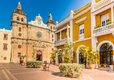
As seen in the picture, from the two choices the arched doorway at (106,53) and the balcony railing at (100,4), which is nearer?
the arched doorway at (106,53)

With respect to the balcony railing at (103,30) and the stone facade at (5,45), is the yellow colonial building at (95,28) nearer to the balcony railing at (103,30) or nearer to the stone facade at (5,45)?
→ the balcony railing at (103,30)

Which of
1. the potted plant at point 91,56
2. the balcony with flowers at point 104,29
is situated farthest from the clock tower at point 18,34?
the balcony with flowers at point 104,29

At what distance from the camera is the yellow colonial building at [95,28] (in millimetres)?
15478

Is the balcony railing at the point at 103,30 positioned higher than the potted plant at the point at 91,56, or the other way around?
the balcony railing at the point at 103,30

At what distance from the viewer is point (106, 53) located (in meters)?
16.1

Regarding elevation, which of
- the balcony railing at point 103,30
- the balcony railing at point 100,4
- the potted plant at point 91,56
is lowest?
the potted plant at point 91,56

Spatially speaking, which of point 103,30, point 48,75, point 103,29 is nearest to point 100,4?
point 103,29

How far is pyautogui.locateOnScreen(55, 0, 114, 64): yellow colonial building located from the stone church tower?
2080cm

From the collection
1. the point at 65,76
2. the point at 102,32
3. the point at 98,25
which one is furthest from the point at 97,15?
the point at 65,76

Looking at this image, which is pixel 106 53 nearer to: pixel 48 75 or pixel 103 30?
pixel 103 30

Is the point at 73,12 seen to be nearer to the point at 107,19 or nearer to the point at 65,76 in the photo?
Result: the point at 107,19

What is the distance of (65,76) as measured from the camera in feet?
35.2

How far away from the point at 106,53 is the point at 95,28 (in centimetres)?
290

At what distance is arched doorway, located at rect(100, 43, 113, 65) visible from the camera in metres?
15.6
